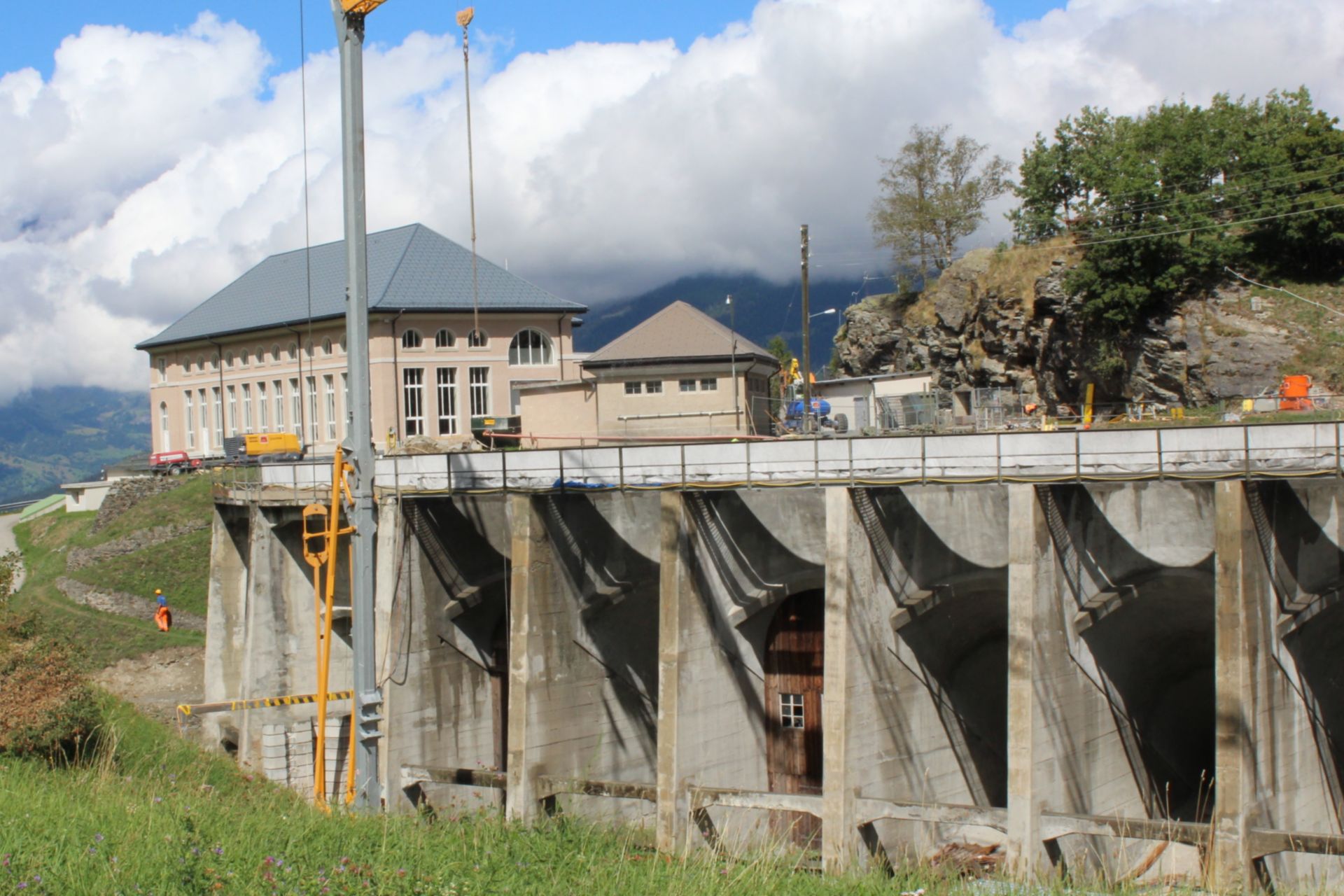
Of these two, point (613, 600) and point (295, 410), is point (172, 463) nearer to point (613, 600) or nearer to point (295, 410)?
point (295, 410)

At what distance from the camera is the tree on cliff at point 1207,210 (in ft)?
147

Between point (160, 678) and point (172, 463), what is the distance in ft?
93.1

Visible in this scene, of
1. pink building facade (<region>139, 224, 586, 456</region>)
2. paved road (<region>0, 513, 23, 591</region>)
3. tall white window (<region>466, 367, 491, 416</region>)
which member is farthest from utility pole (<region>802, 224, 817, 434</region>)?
paved road (<region>0, 513, 23, 591</region>)

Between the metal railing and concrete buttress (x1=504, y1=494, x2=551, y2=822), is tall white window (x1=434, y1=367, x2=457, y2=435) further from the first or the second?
concrete buttress (x1=504, y1=494, x2=551, y2=822)

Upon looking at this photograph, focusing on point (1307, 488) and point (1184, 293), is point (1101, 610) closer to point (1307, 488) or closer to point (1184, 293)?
point (1307, 488)

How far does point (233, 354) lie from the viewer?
67.9 meters

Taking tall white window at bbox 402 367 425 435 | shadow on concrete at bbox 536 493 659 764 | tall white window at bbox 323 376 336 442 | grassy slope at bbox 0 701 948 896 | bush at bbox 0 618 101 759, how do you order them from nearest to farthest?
grassy slope at bbox 0 701 948 896
bush at bbox 0 618 101 759
shadow on concrete at bbox 536 493 659 764
tall white window at bbox 402 367 425 435
tall white window at bbox 323 376 336 442

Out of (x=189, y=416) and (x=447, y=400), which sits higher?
(x=447, y=400)

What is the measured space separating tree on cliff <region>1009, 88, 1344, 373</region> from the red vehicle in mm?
50753

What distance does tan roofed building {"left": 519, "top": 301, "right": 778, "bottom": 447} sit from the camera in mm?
44281

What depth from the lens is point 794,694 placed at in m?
26.7

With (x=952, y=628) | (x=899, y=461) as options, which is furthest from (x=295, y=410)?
(x=899, y=461)

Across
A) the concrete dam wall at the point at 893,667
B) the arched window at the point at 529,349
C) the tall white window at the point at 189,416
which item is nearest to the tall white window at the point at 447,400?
the arched window at the point at 529,349

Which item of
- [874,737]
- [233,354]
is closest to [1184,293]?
[874,737]
